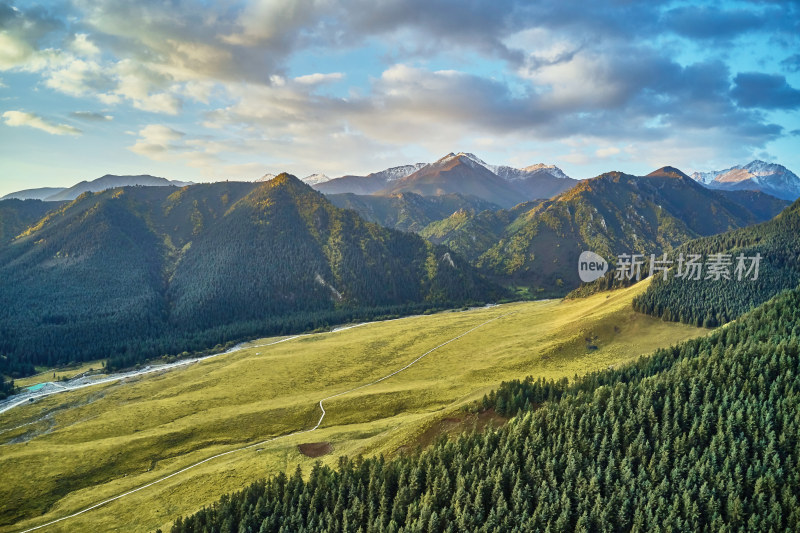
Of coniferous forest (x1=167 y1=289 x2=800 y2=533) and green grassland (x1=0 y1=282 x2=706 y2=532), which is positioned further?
green grassland (x1=0 y1=282 x2=706 y2=532)

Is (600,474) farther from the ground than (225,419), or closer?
farther from the ground

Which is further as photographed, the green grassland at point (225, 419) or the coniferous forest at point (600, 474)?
the green grassland at point (225, 419)

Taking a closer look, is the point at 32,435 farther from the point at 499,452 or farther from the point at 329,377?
the point at 499,452

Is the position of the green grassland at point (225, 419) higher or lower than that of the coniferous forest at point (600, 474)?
lower

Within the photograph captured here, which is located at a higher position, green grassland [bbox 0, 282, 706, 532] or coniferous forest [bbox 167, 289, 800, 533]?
coniferous forest [bbox 167, 289, 800, 533]

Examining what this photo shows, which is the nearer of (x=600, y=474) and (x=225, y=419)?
(x=600, y=474)
